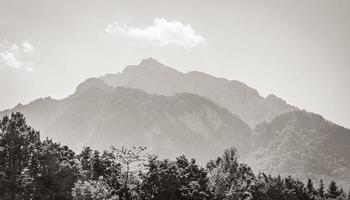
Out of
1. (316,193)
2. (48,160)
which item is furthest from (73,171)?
(316,193)

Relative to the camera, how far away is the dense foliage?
7938cm

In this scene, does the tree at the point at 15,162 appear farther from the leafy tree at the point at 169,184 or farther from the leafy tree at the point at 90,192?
the leafy tree at the point at 169,184

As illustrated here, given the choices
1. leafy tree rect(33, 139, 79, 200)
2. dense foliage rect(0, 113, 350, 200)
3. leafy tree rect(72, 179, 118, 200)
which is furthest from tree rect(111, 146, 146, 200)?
leafy tree rect(72, 179, 118, 200)

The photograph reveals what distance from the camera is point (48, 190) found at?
83500mm

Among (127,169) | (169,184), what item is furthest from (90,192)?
(169,184)

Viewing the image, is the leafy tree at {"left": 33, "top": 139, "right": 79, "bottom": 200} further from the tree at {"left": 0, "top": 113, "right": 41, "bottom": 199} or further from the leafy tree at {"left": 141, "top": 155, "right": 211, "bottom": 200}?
the leafy tree at {"left": 141, "top": 155, "right": 211, "bottom": 200}

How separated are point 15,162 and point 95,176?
63.8ft

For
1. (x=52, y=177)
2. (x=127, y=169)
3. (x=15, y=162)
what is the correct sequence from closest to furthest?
1. (x=15, y=162)
2. (x=127, y=169)
3. (x=52, y=177)

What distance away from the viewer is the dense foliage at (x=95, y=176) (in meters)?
79.4

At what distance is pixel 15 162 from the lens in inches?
3204

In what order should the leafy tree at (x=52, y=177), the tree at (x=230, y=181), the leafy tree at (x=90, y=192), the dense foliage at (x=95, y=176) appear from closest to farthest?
the leafy tree at (x=90, y=192) < the dense foliage at (x=95, y=176) < the leafy tree at (x=52, y=177) < the tree at (x=230, y=181)

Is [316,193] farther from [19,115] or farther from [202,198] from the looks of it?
[19,115]

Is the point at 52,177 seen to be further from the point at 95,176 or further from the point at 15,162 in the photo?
the point at 95,176

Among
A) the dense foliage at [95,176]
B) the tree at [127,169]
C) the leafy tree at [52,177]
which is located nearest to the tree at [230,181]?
the dense foliage at [95,176]
